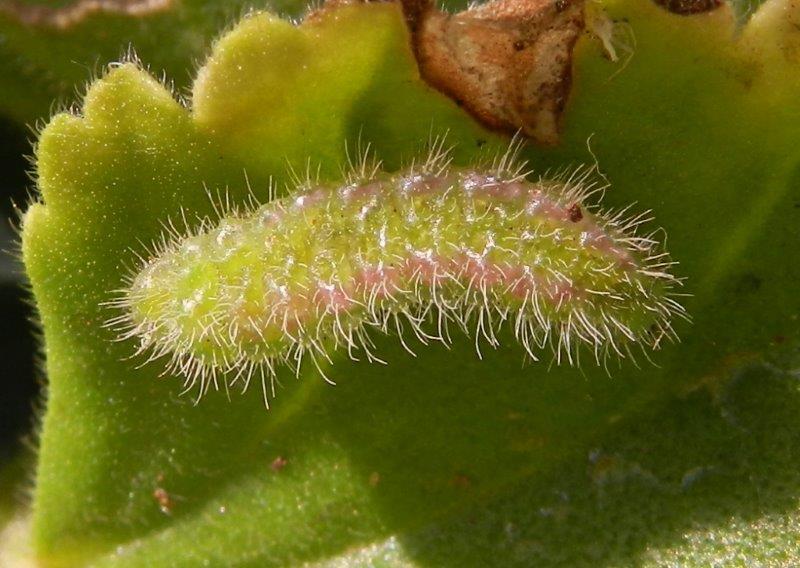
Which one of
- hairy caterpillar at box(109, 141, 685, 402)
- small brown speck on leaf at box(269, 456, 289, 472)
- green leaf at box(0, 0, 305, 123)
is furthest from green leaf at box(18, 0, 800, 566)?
green leaf at box(0, 0, 305, 123)

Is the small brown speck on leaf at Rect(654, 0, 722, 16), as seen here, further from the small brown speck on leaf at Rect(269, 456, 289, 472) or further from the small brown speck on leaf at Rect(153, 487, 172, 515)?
the small brown speck on leaf at Rect(153, 487, 172, 515)

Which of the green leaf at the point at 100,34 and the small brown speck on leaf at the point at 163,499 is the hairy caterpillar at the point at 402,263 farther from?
the green leaf at the point at 100,34

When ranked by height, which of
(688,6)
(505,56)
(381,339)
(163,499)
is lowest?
(163,499)

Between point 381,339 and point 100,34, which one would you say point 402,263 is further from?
point 100,34

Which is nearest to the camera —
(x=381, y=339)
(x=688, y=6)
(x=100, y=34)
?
(x=688, y=6)

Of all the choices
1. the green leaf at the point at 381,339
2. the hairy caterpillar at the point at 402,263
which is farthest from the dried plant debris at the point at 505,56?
the hairy caterpillar at the point at 402,263

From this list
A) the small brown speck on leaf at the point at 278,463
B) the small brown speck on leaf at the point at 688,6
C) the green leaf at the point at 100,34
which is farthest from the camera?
the green leaf at the point at 100,34

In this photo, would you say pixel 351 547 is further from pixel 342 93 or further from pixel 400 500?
pixel 342 93

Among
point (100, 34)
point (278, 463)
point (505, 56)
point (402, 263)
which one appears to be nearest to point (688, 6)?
point (505, 56)
